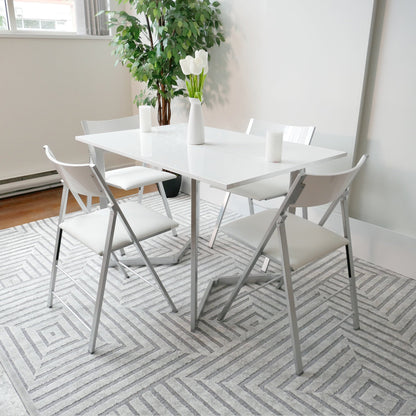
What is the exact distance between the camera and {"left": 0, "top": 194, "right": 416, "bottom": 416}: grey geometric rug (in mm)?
1626

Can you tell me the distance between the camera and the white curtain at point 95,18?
388cm

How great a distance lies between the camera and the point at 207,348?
191cm

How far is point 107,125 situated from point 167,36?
0.95m

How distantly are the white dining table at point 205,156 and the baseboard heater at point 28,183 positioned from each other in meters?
1.77

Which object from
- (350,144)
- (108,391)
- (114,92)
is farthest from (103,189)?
(114,92)

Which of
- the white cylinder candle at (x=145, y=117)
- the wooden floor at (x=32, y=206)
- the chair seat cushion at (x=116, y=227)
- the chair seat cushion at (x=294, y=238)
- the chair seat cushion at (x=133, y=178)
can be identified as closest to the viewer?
the chair seat cushion at (x=294, y=238)

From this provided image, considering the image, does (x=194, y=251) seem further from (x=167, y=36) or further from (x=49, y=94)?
(x=49, y=94)

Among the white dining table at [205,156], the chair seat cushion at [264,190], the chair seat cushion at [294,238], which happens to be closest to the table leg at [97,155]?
the white dining table at [205,156]

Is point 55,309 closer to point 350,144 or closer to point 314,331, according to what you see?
point 314,331

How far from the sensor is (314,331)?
6.65 feet

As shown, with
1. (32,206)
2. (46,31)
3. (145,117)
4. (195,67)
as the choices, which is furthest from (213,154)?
(46,31)

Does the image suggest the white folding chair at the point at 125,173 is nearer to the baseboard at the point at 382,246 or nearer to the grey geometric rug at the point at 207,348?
the grey geometric rug at the point at 207,348

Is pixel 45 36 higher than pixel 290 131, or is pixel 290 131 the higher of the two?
pixel 45 36

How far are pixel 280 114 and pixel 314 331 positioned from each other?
1.61m
